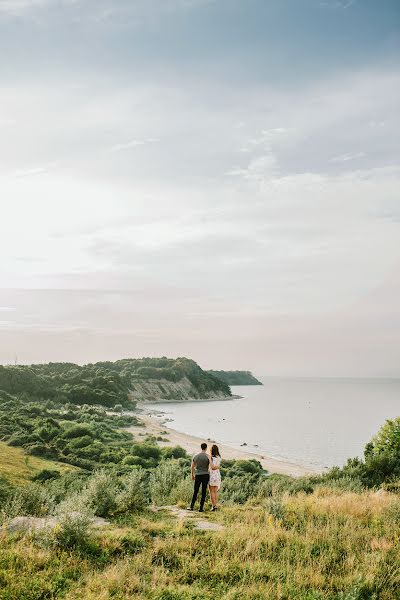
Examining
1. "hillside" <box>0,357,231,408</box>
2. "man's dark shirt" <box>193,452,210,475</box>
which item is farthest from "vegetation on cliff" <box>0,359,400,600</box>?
"hillside" <box>0,357,231,408</box>

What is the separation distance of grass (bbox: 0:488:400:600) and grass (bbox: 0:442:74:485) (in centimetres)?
1595

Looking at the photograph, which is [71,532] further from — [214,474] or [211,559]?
[214,474]

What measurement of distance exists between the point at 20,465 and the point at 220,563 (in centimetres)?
2395

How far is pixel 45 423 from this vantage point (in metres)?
50.4

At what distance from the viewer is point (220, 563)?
24.1ft

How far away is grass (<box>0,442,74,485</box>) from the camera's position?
23.1 m

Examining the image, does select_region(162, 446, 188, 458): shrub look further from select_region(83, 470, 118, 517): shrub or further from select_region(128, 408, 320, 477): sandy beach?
select_region(83, 470, 118, 517): shrub

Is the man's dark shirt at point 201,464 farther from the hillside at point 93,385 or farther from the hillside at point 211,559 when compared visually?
the hillside at point 93,385

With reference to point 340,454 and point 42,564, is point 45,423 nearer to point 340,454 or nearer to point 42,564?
point 340,454

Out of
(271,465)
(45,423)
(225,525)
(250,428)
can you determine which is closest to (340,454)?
(271,465)

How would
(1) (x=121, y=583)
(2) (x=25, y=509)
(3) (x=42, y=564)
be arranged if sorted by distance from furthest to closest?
(2) (x=25, y=509), (3) (x=42, y=564), (1) (x=121, y=583)

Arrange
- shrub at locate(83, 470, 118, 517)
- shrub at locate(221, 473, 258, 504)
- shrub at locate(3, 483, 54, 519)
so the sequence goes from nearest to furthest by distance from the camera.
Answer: shrub at locate(3, 483, 54, 519) < shrub at locate(83, 470, 118, 517) < shrub at locate(221, 473, 258, 504)

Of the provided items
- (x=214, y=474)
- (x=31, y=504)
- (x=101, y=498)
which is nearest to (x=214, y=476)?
(x=214, y=474)

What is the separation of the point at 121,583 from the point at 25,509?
A: 5790 millimetres
